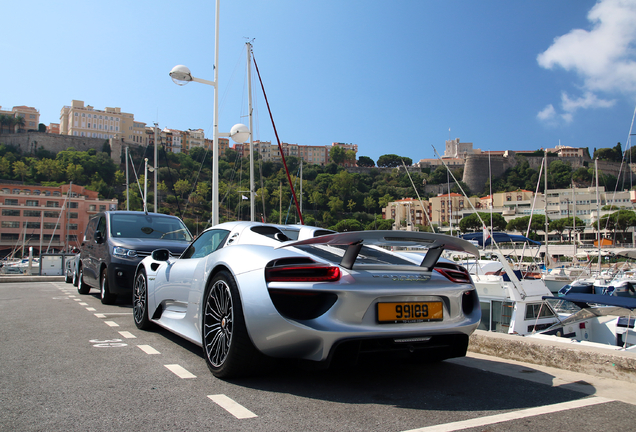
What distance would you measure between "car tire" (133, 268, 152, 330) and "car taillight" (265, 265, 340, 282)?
280cm

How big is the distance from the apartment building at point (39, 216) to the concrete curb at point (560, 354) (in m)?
89.2

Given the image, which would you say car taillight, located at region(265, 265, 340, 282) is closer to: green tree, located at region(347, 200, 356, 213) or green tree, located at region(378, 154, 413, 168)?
green tree, located at region(347, 200, 356, 213)

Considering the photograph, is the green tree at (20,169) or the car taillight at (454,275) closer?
the car taillight at (454,275)

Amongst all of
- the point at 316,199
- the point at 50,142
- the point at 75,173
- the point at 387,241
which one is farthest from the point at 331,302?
the point at 50,142

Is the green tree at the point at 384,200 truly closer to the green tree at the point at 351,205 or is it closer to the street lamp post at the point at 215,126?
the green tree at the point at 351,205

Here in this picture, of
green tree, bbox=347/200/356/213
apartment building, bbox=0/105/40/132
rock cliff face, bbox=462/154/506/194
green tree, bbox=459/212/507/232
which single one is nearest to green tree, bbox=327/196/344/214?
green tree, bbox=347/200/356/213

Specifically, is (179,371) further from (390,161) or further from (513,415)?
A: (390,161)

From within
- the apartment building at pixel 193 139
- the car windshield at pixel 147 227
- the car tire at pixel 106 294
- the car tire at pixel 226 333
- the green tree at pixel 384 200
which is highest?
the apartment building at pixel 193 139

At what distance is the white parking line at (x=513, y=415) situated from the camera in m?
2.34

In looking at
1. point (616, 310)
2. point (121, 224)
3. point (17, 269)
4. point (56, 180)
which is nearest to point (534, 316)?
point (616, 310)

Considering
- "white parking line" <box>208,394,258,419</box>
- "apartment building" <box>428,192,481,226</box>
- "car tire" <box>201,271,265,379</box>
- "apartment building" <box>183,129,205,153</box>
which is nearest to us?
"white parking line" <box>208,394,258,419</box>

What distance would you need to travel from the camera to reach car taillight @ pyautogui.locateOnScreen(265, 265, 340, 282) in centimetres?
289

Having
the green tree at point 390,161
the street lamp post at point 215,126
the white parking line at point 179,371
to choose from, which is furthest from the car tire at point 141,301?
the green tree at point 390,161

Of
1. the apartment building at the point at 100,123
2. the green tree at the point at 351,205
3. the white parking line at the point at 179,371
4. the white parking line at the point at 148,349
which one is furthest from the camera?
the apartment building at the point at 100,123
